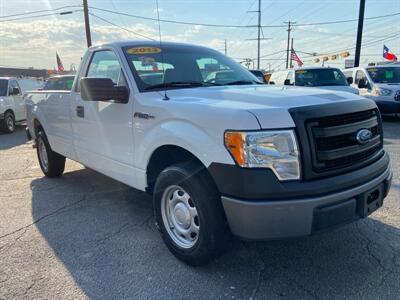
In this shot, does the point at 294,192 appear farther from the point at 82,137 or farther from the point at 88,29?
the point at 88,29

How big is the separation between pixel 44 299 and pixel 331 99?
8.57ft

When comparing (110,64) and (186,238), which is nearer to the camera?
(186,238)

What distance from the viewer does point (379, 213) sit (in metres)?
4.14

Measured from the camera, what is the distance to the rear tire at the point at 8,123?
12.7 metres

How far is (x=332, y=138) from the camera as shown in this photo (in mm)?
2691

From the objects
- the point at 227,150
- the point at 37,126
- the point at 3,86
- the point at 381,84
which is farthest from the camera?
the point at 3,86

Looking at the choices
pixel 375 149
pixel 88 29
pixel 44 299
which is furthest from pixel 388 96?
pixel 88 29

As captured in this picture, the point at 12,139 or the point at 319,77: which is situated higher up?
the point at 319,77

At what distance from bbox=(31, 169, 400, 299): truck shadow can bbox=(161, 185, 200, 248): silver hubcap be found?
0.77 ft

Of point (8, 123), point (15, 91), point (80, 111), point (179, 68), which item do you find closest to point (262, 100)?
point (179, 68)

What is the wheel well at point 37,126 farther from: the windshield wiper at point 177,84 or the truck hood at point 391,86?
the truck hood at point 391,86

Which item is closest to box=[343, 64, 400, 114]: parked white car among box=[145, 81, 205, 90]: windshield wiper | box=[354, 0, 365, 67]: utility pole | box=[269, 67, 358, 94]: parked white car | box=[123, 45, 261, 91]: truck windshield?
box=[269, 67, 358, 94]: parked white car

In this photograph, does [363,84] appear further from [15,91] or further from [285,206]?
[15,91]

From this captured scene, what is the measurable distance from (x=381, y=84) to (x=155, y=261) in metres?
10.8
